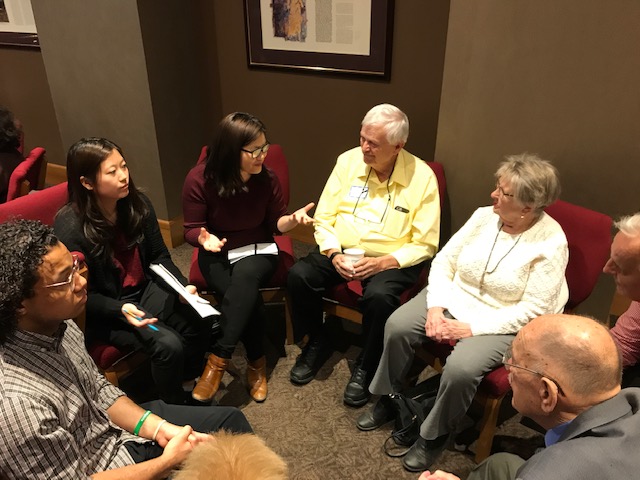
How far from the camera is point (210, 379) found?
236 cm

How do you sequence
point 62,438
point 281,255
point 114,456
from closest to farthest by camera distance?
point 62,438
point 114,456
point 281,255

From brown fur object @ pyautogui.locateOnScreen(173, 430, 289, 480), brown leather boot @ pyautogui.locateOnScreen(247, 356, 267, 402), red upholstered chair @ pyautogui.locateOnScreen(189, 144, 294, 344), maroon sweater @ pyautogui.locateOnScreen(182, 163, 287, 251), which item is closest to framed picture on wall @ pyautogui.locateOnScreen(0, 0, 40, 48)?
red upholstered chair @ pyautogui.locateOnScreen(189, 144, 294, 344)

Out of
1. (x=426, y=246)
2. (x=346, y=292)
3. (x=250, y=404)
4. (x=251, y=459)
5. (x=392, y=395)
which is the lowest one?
(x=250, y=404)

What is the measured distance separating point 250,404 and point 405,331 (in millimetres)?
889

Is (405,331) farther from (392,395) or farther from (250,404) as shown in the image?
(250,404)

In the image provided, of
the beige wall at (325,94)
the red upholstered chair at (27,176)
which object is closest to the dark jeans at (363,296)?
the beige wall at (325,94)

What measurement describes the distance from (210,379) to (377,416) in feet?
2.67

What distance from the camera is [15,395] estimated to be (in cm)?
114

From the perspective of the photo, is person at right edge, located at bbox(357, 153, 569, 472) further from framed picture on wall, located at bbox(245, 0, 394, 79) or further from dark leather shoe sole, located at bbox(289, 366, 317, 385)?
framed picture on wall, located at bbox(245, 0, 394, 79)

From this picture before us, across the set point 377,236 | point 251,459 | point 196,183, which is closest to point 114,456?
point 251,459

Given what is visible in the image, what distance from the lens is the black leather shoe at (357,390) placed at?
2430 mm

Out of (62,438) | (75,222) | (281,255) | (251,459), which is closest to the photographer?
(251,459)

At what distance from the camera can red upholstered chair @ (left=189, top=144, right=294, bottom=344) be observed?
2.59 meters

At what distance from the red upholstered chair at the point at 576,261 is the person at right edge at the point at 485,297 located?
0.11 meters
